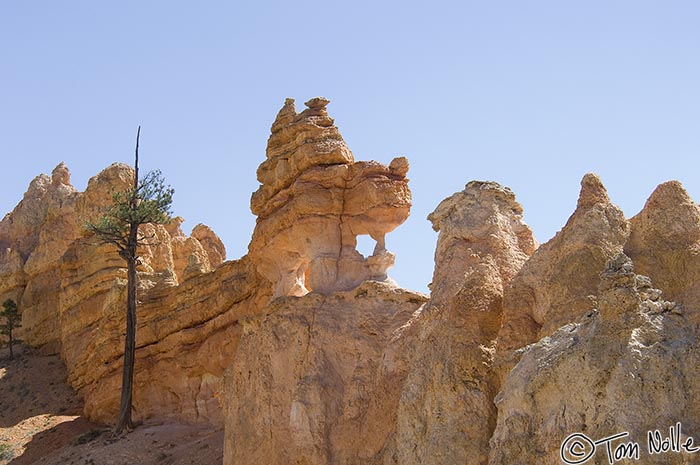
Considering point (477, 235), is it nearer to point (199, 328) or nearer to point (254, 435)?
point (254, 435)

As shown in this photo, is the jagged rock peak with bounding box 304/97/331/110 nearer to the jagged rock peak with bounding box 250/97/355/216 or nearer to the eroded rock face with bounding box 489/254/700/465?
the jagged rock peak with bounding box 250/97/355/216

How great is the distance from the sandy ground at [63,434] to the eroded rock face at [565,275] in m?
12.1

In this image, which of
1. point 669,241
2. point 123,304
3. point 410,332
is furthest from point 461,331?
point 123,304

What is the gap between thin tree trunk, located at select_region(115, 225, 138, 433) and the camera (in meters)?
27.1

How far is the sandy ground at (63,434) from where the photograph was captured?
940 inches

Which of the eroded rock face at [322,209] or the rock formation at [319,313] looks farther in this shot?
the eroded rock face at [322,209]

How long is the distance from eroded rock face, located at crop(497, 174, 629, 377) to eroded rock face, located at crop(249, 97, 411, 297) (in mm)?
8293

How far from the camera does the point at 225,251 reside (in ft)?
133

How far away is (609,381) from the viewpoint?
7770 millimetres

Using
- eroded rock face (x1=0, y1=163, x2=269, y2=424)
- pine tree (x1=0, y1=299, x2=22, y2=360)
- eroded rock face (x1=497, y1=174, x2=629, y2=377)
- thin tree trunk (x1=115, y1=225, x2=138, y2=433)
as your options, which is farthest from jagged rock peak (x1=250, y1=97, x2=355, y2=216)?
pine tree (x1=0, y1=299, x2=22, y2=360)

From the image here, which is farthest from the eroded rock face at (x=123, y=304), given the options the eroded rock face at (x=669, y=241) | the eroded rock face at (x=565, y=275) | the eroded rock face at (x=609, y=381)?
the eroded rock face at (x=609, y=381)

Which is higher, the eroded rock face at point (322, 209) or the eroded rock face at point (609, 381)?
the eroded rock face at point (322, 209)

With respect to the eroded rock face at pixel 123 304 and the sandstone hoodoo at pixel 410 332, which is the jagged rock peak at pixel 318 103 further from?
the eroded rock face at pixel 123 304

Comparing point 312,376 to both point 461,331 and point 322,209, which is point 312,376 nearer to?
Result: point 322,209
